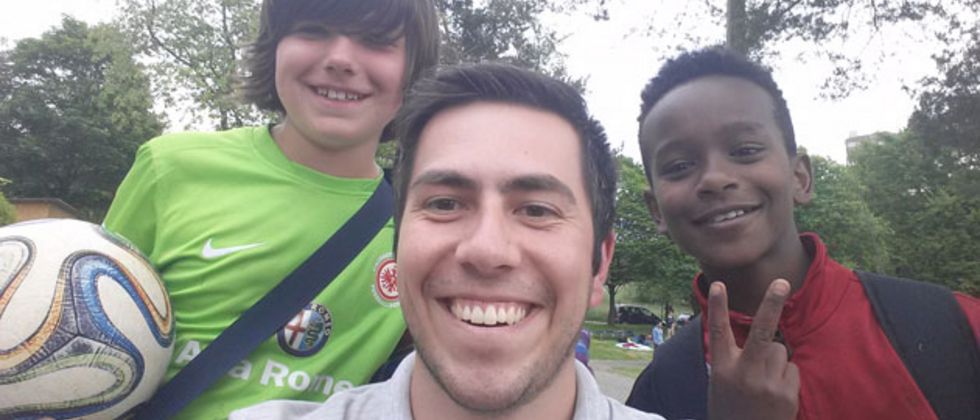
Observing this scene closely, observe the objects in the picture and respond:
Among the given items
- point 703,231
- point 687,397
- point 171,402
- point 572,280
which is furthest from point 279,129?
point 687,397

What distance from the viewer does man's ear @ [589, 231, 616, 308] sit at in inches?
81.0

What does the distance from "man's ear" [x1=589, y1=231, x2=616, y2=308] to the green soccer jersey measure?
2.69 ft

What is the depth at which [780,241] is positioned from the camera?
261cm

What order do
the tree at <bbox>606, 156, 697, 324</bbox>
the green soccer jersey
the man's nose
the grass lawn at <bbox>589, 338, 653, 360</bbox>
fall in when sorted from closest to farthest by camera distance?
1. the man's nose
2. the green soccer jersey
3. the grass lawn at <bbox>589, 338, 653, 360</bbox>
4. the tree at <bbox>606, 156, 697, 324</bbox>

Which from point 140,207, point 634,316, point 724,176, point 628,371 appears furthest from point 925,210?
point 140,207

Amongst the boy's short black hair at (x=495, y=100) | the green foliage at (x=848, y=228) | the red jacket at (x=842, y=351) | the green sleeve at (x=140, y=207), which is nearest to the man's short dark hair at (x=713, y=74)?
the red jacket at (x=842, y=351)

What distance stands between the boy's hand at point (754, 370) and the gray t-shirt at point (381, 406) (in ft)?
0.79

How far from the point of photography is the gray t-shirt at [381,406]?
1883mm

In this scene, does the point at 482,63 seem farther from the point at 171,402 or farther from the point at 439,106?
the point at 171,402

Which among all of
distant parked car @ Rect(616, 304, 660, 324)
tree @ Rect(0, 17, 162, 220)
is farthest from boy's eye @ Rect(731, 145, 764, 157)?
distant parked car @ Rect(616, 304, 660, 324)

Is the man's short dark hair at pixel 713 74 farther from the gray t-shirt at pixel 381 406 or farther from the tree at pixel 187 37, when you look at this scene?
the tree at pixel 187 37

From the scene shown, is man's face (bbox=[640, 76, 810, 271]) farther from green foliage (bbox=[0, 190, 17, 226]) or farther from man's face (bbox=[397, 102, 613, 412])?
green foliage (bbox=[0, 190, 17, 226])

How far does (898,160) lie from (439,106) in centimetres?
5047

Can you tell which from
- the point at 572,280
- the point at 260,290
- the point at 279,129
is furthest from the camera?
the point at 279,129
